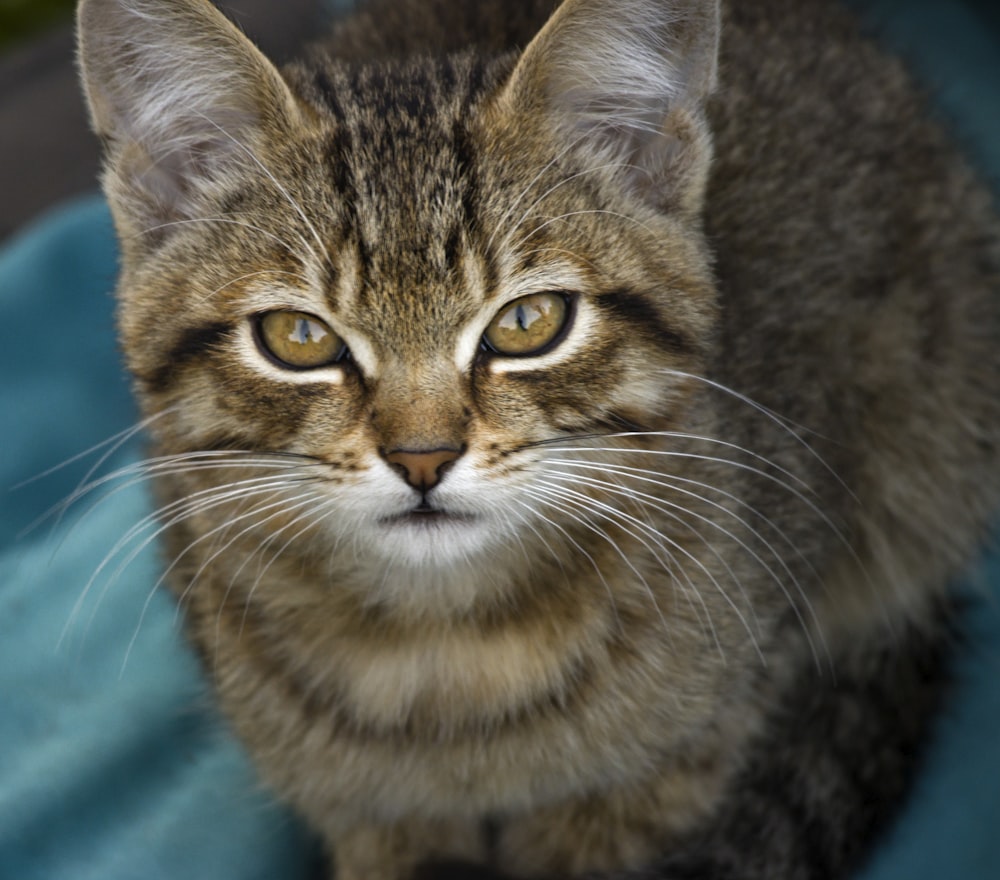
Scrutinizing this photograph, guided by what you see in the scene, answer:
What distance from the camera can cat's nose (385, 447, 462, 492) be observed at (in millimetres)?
1151

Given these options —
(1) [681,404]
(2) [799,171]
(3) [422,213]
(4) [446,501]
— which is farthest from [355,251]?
(2) [799,171]

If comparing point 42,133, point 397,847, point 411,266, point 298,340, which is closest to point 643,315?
point 411,266

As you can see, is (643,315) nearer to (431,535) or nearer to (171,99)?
(431,535)

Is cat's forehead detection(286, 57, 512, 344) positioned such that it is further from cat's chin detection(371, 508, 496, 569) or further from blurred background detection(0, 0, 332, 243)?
blurred background detection(0, 0, 332, 243)

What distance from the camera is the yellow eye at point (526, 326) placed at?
4.09 feet

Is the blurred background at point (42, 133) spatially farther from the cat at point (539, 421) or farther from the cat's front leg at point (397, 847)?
the cat's front leg at point (397, 847)

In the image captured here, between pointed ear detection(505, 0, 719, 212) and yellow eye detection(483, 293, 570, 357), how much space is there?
20 centimetres

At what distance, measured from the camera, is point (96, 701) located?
1874mm

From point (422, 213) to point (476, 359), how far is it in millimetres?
153

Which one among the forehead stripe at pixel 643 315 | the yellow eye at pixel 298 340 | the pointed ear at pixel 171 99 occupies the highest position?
the pointed ear at pixel 171 99

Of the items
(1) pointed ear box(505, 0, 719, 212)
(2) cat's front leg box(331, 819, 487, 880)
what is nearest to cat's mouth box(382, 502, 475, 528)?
(1) pointed ear box(505, 0, 719, 212)

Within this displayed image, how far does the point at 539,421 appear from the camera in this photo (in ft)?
4.04

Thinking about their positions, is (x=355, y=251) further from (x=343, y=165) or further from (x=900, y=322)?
(x=900, y=322)

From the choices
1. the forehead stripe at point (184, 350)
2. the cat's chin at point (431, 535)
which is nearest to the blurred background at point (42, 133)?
the forehead stripe at point (184, 350)
